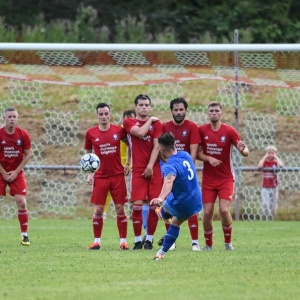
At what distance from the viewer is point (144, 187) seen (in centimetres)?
1362

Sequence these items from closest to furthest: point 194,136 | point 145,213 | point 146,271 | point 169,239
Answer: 1. point 146,271
2. point 169,239
3. point 194,136
4. point 145,213

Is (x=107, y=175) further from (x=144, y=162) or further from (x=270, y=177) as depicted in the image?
(x=270, y=177)

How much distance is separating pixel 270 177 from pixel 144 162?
25.6ft

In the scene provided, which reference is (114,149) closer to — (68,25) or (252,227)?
(252,227)

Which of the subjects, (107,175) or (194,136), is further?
(107,175)

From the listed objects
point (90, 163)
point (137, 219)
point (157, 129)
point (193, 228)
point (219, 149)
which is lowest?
point (193, 228)

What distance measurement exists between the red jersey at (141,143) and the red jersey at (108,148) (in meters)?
0.19

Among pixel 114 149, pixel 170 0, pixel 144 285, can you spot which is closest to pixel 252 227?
pixel 114 149

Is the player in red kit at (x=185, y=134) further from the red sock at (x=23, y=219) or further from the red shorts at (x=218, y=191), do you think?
the red sock at (x=23, y=219)

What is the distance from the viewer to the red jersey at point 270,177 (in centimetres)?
2092

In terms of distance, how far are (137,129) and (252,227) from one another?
18.1 ft

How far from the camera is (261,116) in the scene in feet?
74.2

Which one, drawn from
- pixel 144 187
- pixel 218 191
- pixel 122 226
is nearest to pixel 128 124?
pixel 144 187

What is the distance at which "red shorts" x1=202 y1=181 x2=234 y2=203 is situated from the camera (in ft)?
44.1
